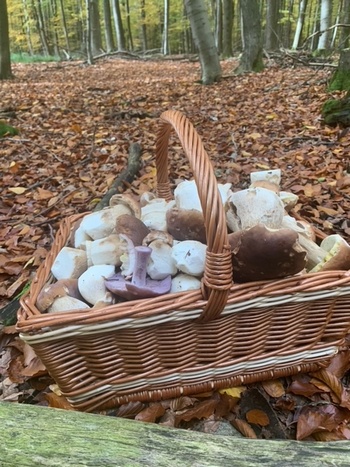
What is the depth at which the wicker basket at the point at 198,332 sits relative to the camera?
1084 millimetres

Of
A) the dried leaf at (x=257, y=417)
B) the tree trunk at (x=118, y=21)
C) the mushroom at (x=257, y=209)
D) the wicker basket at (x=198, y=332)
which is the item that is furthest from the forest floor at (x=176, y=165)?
the tree trunk at (x=118, y=21)

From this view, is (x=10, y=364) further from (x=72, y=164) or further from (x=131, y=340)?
(x=72, y=164)

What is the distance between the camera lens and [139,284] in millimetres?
1219

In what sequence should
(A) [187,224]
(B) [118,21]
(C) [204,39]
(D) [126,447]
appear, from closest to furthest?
(D) [126,447] → (A) [187,224] → (C) [204,39] → (B) [118,21]

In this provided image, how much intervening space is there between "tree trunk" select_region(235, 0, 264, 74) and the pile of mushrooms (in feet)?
23.4

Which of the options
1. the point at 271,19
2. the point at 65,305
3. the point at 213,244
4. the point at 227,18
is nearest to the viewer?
the point at 213,244

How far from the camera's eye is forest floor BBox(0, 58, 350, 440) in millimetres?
1358

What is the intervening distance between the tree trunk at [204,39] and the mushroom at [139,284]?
6447mm

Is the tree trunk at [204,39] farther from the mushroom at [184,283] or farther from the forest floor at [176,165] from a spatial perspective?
the mushroom at [184,283]

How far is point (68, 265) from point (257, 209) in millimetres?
686

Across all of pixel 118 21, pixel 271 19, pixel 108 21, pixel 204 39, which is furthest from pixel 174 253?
pixel 118 21

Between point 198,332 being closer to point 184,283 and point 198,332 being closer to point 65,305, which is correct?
point 184,283

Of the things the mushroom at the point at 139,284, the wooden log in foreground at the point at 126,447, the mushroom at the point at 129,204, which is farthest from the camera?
the mushroom at the point at 129,204

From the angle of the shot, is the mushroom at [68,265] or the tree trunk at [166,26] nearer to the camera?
the mushroom at [68,265]
